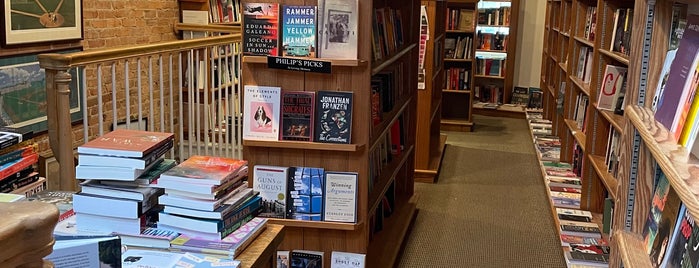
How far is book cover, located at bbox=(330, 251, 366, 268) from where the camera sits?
3000mm

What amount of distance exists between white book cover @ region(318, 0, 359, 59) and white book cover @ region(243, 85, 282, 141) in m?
0.29

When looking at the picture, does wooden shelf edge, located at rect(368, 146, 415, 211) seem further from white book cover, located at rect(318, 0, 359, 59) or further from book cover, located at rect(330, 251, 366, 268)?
white book cover, located at rect(318, 0, 359, 59)

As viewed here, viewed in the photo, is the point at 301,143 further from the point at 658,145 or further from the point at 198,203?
the point at 658,145

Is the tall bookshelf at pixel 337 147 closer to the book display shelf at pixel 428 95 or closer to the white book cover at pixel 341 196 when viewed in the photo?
the white book cover at pixel 341 196

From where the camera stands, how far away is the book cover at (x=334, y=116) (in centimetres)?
281

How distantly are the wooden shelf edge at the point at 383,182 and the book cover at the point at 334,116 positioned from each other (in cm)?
49

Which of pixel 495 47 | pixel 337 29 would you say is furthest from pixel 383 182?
pixel 495 47

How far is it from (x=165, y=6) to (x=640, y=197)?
455 cm

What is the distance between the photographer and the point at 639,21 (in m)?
2.20

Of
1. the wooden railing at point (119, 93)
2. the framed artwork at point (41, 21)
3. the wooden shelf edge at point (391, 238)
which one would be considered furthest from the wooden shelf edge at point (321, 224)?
the framed artwork at point (41, 21)

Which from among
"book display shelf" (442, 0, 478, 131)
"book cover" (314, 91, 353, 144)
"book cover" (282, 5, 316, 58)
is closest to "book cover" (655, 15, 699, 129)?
"book cover" (314, 91, 353, 144)

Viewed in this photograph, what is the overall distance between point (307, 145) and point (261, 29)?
20.9 inches

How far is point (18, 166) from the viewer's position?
2451 mm

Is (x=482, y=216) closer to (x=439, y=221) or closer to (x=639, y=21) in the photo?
(x=439, y=221)
